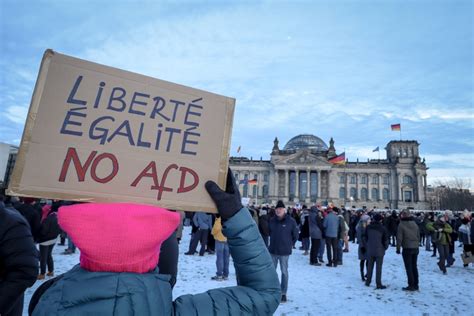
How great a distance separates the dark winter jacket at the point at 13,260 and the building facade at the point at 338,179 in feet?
206

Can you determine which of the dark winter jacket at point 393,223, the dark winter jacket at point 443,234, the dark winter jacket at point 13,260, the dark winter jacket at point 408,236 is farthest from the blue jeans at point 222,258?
the dark winter jacket at point 393,223

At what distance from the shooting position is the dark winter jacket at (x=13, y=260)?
2.54 m

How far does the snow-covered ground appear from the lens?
6.17 m

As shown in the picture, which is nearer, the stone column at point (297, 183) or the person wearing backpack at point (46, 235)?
the person wearing backpack at point (46, 235)

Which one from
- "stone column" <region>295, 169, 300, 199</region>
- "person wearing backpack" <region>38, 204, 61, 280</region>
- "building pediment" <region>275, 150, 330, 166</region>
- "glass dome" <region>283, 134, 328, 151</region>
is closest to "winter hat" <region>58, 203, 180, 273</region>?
"person wearing backpack" <region>38, 204, 61, 280</region>

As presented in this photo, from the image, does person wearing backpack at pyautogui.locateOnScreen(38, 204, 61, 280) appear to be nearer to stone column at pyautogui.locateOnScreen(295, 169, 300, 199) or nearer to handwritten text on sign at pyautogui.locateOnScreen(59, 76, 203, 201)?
handwritten text on sign at pyautogui.locateOnScreen(59, 76, 203, 201)

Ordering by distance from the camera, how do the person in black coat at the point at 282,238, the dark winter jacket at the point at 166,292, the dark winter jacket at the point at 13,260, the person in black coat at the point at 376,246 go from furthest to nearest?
the person in black coat at the point at 376,246
the person in black coat at the point at 282,238
the dark winter jacket at the point at 13,260
the dark winter jacket at the point at 166,292

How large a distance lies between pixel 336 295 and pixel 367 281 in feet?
5.16

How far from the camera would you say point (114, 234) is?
1298 millimetres

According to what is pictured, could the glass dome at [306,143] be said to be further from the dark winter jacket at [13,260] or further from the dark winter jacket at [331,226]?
the dark winter jacket at [13,260]

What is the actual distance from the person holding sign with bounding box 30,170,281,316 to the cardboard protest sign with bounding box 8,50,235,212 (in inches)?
16.1

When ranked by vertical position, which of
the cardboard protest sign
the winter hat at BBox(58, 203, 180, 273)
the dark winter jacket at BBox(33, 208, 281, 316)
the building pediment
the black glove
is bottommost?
the dark winter jacket at BBox(33, 208, 281, 316)

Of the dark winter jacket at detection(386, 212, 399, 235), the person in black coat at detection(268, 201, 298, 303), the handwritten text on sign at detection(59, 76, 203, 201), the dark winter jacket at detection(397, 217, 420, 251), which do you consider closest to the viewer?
the handwritten text on sign at detection(59, 76, 203, 201)

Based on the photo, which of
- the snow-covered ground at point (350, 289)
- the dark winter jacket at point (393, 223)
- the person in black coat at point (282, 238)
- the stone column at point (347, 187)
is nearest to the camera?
the snow-covered ground at point (350, 289)
